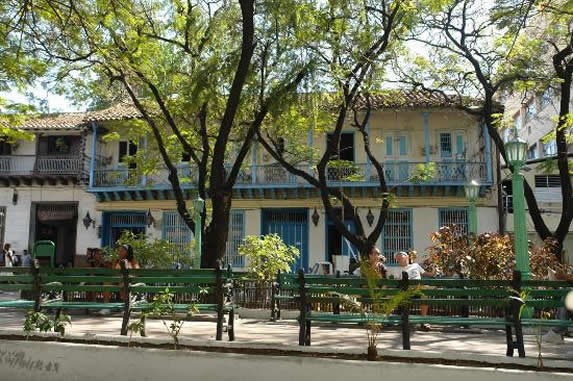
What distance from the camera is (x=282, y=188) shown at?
21828 millimetres

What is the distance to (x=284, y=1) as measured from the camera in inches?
452

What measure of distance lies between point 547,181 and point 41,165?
21821mm

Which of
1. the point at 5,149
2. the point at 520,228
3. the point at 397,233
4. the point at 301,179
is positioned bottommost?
the point at 520,228

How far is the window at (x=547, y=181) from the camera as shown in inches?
954

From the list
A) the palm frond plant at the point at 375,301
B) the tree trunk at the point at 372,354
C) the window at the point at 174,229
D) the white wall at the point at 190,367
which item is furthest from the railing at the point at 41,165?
the tree trunk at the point at 372,354

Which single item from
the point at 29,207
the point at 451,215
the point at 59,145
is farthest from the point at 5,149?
the point at 451,215

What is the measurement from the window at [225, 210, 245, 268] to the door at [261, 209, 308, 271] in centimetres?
90

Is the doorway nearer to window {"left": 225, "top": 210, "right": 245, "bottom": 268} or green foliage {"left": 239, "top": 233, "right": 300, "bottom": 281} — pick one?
window {"left": 225, "top": 210, "right": 245, "bottom": 268}

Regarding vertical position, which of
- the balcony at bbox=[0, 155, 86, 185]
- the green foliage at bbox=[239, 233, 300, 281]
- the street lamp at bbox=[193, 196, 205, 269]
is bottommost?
the green foliage at bbox=[239, 233, 300, 281]

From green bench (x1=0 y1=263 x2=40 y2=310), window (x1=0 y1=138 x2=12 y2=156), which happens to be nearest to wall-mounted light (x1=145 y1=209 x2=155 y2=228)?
window (x1=0 y1=138 x2=12 y2=156)

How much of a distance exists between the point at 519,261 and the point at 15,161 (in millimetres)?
21998

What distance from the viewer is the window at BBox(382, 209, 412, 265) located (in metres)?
21.8

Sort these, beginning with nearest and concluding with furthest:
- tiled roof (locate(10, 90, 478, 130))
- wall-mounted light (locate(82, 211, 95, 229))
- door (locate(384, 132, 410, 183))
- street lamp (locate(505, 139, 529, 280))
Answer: street lamp (locate(505, 139, 529, 280)) < tiled roof (locate(10, 90, 478, 130)) < door (locate(384, 132, 410, 183)) < wall-mounted light (locate(82, 211, 95, 229))

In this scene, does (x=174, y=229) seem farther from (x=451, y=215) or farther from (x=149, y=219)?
(x=451, y=215)
